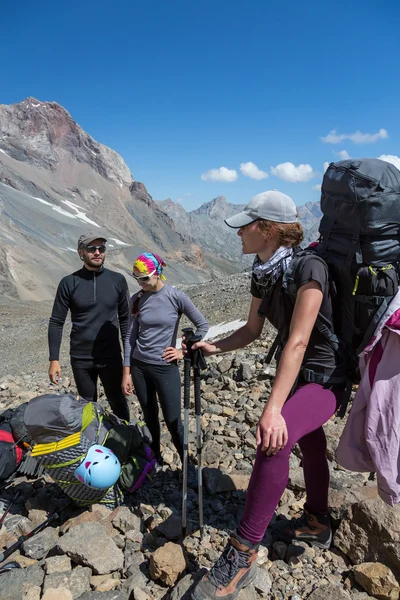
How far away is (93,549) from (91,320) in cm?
246

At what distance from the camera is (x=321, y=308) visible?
2.69 meters

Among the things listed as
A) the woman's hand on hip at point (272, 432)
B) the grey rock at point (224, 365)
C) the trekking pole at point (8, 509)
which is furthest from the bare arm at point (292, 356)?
the grey rock at point (224, 365)

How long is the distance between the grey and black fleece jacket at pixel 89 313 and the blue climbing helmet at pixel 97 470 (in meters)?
1.42

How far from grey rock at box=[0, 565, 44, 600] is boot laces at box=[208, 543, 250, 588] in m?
1.43

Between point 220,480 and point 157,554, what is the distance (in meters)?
1.22

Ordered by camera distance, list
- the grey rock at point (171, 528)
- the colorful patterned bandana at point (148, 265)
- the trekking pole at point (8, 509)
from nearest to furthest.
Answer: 1. the grey rock at point (171, 528)
2. the trekking pole at point (8, 509)
3. the colorful patterned bandana at point (148, 265)

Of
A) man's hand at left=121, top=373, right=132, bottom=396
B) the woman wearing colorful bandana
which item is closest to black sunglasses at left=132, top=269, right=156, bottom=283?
the woman wearing colorful bandana

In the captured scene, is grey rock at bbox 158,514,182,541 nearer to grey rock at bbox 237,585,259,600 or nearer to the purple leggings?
grey rock at bbox 237,585,259,600

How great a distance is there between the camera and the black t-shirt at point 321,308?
8.34 feet

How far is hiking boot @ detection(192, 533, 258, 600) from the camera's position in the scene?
250 centimetres

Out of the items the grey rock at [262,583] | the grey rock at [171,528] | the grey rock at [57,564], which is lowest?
the grey rock at [57,564]

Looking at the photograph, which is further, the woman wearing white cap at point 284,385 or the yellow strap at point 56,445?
the yellow strap at point 56,445

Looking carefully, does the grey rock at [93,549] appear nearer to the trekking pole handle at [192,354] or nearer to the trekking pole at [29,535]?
the trekking pole at [29,535]

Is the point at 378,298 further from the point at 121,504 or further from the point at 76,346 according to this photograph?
the point at 76,346
